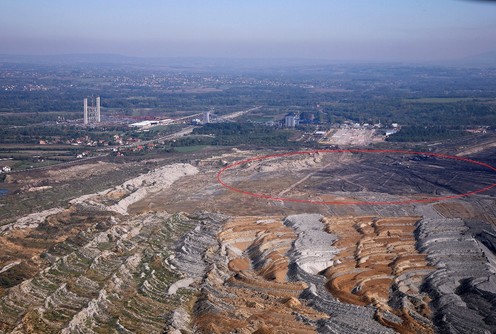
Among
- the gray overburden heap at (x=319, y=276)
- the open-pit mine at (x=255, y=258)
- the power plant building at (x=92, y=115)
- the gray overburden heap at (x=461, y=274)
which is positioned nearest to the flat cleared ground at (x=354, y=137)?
the open-pit mine at (x=255, y=258)

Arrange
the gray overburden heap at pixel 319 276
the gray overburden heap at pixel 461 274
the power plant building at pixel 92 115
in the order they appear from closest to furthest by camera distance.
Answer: the gray overburden heap at pixel 319 276
the gray overburden heap at pixel 461 274
the power plant building at pixel 92 115

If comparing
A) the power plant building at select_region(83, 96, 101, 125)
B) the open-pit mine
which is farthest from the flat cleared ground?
the power plant building at select_region(83, 96, 101, 125)

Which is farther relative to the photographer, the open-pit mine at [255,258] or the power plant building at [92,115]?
the power plant building at [92,115]

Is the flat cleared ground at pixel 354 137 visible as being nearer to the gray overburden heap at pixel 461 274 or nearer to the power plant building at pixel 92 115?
the power plant building at pixel 92 115

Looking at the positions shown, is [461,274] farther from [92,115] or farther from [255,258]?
[92,115]

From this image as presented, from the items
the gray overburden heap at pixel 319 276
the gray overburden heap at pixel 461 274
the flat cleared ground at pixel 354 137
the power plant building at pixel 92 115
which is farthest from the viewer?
the power plant building at pixel 92 115

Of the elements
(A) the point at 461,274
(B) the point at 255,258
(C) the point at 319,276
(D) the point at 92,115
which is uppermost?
(A) the point at 461,274

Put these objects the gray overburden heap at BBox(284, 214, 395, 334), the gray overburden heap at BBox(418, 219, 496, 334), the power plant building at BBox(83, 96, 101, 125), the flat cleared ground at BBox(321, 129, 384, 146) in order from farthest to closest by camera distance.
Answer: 1. the power plant building at BBox(83, 96, 101, 125)
2. the flat cleared ground at BBox(321, 129, 384, 146)
3. the gray overburden heap at BBox(418, 219, 496, 334)
4. the gray overburden heap at BBox(284, 214, 395, 334)

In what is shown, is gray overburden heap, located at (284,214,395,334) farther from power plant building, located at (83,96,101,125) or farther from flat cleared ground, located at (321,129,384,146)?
power plant building, located at (83,96,101,125)

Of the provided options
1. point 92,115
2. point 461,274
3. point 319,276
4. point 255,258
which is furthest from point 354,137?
point 319,276
